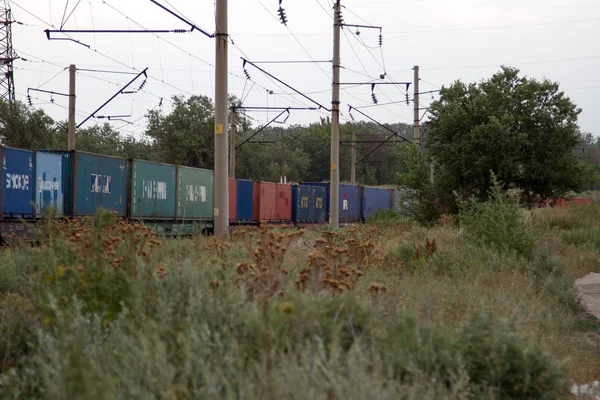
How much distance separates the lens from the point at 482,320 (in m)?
4.88

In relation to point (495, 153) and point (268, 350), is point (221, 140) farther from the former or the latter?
point (268, 350)

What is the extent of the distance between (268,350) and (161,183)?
22847mm

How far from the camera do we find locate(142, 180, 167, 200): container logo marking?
80.8 feet

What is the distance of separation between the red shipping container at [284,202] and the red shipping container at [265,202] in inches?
24.8

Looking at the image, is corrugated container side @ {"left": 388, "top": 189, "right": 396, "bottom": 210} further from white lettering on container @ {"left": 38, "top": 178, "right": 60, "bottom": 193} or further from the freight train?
white lettering on container @ {"left": 38, "top": 178, "right": 60, "bottom": 193}

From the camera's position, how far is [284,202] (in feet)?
124

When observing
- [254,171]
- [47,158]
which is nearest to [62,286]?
[47,158]

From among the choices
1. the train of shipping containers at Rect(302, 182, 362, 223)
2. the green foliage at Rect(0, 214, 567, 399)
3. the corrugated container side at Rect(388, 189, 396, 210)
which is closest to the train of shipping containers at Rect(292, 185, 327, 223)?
the train of shipping containers at Rect(302, 182, 362, 223)

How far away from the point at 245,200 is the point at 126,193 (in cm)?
919

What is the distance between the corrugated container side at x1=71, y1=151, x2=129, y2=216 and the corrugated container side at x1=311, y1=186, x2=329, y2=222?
1855 cm

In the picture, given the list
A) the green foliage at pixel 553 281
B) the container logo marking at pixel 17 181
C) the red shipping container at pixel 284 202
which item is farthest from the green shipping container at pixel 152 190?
the green foliage at pixel 553 281

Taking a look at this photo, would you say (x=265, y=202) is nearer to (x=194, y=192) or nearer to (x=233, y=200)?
(x=233, y=200)

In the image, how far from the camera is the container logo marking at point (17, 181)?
1856cm

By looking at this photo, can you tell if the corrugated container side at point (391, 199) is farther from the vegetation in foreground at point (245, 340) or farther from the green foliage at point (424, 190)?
the vegetation in foreground at point (245, 340)
